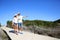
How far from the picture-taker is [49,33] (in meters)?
13.8

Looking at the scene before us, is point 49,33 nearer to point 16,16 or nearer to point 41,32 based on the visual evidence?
point 41,32

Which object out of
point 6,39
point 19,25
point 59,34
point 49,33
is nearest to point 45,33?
point 49,33

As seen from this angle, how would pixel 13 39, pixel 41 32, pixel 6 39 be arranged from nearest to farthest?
1. pixel 13 39
2. pixel 6 39
3. pixel 41 32

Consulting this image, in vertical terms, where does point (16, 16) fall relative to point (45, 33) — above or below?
above

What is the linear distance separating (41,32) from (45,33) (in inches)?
27.6

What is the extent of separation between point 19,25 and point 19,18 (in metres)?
0.67

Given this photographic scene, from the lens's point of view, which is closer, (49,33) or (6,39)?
(6,39)

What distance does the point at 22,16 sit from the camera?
43.1 feet

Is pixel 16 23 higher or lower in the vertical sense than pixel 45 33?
higher

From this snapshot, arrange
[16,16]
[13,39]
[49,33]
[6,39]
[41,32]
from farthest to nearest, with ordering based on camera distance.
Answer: [41,32] → [49,33] → [16,16] → [6,39] → [13,39]

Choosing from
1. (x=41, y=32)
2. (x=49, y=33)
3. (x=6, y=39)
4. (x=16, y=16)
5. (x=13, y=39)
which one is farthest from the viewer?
(x=41, y=32)

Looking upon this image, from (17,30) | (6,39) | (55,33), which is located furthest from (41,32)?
(6,39)

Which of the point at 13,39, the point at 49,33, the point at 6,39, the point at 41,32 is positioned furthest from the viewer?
the point at 41,32

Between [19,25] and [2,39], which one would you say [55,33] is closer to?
[19,25]
